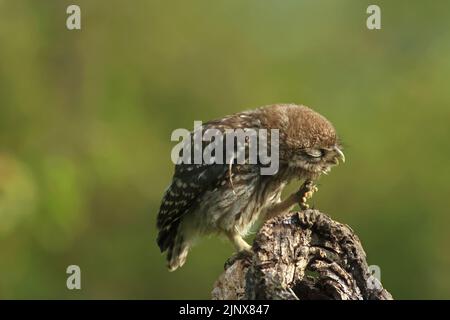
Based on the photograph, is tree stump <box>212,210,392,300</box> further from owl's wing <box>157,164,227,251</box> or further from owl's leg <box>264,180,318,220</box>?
owl's wing <box>157,164,227,251</box>

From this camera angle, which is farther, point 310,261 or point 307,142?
point 307,142

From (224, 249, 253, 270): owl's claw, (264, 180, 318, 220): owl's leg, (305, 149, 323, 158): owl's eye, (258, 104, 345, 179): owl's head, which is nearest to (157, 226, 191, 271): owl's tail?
(264, 180, 318, 220): owl's leg

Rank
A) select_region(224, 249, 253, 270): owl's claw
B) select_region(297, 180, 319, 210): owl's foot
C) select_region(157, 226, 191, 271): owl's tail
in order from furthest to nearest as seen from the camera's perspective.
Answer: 1. select_region(157, 226, 191, 271): owl's tail
2. select_region(297, 180, 319, 210): owl's foot
3. select_region(224, 249, 253, 270): owl's claw

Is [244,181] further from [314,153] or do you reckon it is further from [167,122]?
[167,122]

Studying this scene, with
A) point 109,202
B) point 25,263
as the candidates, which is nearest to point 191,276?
point 109,202

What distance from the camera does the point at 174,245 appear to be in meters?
8.22

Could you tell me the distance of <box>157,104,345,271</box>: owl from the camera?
710cm

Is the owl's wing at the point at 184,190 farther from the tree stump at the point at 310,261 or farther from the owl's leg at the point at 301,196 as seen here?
the tree stump at the point at 310,261

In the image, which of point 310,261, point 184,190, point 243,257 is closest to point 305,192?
point 243,257

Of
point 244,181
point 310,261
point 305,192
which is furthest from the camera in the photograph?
point 244,181

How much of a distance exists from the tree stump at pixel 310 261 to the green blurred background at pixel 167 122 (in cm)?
523

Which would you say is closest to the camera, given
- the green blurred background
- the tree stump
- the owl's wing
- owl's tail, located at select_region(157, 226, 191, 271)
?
the tree stump

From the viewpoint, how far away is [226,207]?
24.9 feet

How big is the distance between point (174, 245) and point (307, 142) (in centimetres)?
176
